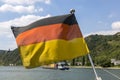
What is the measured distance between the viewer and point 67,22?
47.6 ft

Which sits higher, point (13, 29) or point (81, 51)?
point (13, 29)

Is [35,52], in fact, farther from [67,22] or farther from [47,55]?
[67,22]

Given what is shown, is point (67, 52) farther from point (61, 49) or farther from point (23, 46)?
point (23, 46)

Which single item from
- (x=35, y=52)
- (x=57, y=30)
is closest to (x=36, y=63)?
(x=35, y=52)

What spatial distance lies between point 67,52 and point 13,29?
2.18 m

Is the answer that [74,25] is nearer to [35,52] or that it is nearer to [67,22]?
[67,22]

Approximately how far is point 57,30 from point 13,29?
1667 mm

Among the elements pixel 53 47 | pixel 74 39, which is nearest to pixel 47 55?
pixel 53 47

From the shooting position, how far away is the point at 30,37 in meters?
14.3

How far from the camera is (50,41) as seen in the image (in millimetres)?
14109

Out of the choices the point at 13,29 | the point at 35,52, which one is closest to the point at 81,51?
the point at 35,52

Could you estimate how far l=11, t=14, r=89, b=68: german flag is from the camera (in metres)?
13.9

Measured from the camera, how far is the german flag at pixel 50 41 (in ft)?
45.7

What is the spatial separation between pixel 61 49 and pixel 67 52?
0.85ft
